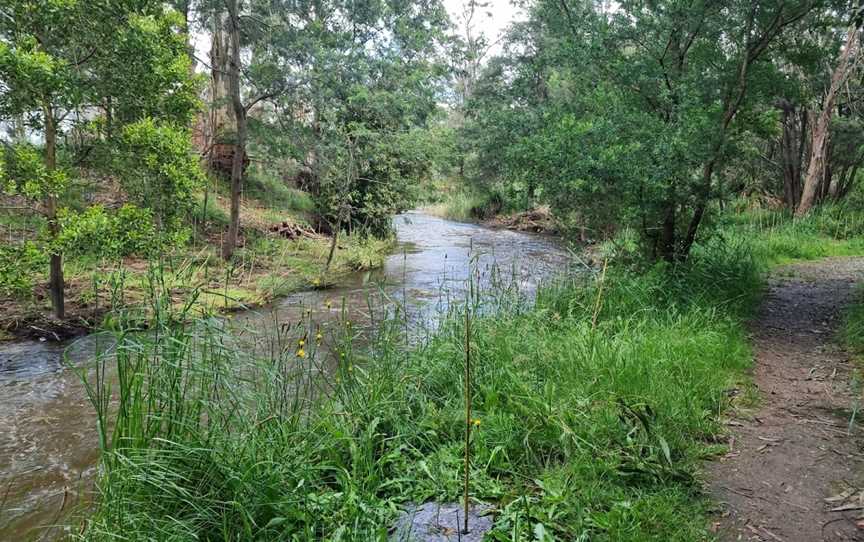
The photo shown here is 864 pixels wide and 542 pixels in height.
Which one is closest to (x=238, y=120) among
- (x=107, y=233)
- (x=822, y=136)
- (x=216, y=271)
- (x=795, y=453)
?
(x=216, y=271)

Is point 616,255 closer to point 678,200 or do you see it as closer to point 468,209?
point 678,200

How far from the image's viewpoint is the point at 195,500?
2242 mm

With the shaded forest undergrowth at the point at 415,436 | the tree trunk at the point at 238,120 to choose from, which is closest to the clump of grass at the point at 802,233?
the shaded forest undergrowth at the point at 415,436

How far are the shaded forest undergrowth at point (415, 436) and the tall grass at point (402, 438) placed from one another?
0.01m

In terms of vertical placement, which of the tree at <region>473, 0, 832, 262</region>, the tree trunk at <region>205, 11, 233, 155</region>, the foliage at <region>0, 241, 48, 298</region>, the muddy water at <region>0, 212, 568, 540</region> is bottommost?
the muddy water at <region>0, 212, 568, 540</region>

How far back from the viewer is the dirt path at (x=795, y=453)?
2.42m

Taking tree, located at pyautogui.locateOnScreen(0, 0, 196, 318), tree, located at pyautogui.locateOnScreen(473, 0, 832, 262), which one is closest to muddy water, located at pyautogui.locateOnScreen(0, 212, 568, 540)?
tree, located at pyautogui.locateOnScreen(0, 0, 196, 318)

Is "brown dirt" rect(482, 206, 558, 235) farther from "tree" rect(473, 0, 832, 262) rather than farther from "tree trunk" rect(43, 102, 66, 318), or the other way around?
"tree trunk" rect(43, 102, 66, 318)

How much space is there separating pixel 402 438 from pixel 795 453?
2.30 meters

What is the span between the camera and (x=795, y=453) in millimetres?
3045

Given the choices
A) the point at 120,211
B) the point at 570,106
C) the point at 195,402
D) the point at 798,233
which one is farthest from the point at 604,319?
the point at 798,233

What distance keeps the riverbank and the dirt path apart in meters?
3.02

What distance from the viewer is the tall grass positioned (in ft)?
7.29

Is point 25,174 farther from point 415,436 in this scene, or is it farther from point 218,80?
point 218,80
